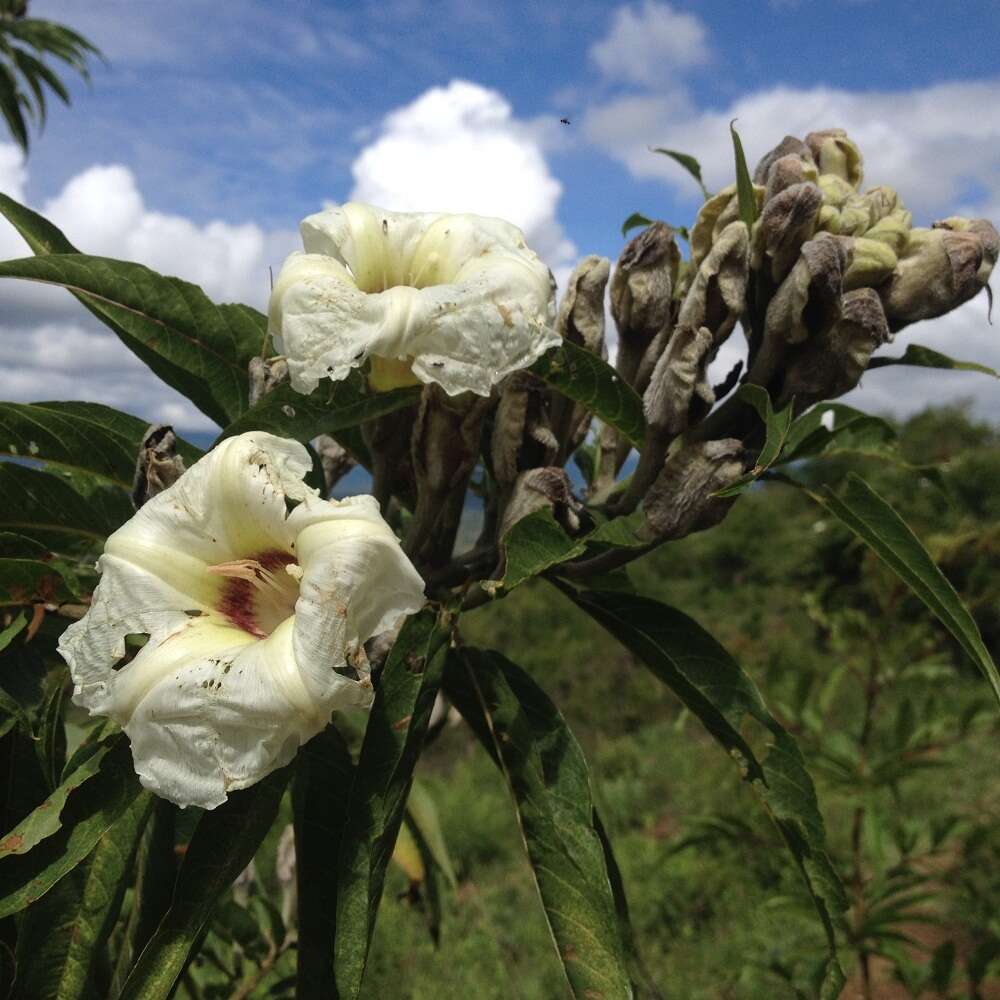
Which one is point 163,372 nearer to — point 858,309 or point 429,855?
point 858,309

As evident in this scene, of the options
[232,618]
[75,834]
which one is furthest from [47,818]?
[232,618]

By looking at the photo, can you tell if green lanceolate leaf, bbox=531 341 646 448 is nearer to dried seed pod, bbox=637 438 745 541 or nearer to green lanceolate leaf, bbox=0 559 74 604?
dried seed pod, bbox=637 438 745 541

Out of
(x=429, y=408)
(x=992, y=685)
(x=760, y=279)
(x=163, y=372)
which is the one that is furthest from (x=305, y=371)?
(x=992, y=685)

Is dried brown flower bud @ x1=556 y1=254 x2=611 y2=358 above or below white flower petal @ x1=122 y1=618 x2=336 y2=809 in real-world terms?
above

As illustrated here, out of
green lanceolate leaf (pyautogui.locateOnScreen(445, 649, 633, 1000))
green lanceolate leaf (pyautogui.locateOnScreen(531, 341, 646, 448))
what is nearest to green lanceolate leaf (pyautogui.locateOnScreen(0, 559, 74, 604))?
green lanceolate leaf (pyautogui.locateOnScreen(445, 649, 633, 1000))

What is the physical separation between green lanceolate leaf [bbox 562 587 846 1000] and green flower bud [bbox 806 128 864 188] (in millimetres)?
740

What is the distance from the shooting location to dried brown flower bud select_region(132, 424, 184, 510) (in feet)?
3.74

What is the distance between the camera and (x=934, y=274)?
1318 millimetres

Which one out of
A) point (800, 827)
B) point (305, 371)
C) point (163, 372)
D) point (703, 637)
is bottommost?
point (800, 827)

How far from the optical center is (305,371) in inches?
42.3

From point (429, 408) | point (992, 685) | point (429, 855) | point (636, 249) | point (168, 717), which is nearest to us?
point (168, 717)

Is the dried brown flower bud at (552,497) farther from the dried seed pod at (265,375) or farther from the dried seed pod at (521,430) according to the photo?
the dried seed pod at (265,375)

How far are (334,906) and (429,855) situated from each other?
3.66ft

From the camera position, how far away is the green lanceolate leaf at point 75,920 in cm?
101
